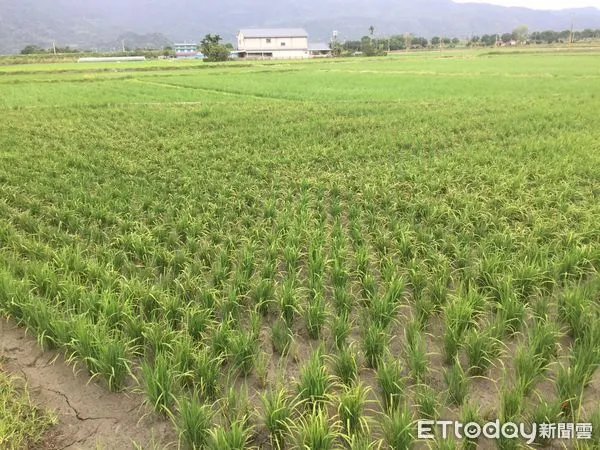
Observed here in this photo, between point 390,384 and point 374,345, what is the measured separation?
0.45 meters

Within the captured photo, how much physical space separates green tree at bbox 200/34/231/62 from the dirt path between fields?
57.9 metres

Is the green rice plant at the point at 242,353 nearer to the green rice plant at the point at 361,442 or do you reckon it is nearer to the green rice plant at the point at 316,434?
the green rice plant at the point at 316,434

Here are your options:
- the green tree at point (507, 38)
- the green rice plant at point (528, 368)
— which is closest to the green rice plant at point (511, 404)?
the green rice plant at point (528, 368)

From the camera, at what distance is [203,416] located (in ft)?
8.88

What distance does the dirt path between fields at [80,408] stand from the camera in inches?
112

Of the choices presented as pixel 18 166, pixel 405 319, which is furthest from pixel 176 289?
pixel 18 166

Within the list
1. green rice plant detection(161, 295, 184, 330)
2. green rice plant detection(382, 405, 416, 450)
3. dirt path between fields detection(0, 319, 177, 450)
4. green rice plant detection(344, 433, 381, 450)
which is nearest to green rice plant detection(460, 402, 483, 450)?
green rice plant detection(382, 405, 416, 450)

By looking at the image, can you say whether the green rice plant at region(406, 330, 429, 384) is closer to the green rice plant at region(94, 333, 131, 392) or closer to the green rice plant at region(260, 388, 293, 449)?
the green rice plant at region(260, 388, 293, 449)

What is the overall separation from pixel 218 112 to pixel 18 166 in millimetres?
7318

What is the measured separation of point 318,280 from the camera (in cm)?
435

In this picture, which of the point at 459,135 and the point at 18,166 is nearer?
the point at 18,166

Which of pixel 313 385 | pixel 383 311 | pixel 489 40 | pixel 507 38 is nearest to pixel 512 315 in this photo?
pixel 383 311

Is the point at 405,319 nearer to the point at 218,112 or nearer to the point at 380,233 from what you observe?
the point at 380,233

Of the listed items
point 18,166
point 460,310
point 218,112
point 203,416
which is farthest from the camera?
point 218,112
